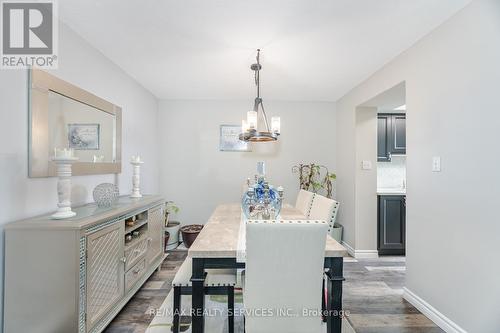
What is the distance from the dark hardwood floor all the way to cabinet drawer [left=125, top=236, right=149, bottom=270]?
15.1 inches

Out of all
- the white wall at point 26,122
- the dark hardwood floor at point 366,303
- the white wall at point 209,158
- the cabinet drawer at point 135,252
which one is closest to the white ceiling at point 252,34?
the white wall at point 26,122

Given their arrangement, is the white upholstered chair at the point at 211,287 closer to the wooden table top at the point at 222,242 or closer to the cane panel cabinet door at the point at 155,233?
the wooden table top at the point at 222,242

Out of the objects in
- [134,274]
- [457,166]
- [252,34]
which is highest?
[252,34]

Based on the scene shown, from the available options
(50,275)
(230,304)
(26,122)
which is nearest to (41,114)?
(26,122)

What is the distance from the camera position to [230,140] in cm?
404

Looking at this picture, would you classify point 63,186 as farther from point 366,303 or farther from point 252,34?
point 366,303

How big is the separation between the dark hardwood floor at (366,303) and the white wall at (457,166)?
0.69 feet

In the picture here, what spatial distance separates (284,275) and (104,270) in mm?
1341

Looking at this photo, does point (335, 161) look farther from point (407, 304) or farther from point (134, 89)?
point (134, 89)

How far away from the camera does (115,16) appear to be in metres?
1.80

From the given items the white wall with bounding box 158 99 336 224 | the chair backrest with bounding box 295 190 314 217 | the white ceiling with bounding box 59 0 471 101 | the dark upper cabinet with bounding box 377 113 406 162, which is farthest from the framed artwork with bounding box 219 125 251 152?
the dark upper cabinet with bounding box 377 113 406 162

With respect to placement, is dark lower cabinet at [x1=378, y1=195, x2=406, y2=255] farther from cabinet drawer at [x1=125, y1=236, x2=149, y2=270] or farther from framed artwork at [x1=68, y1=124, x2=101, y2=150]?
framed artwork at [x1=68, y1=124, x2=101, y2=150]

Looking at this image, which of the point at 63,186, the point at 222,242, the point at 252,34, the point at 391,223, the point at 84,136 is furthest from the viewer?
the point at 391,223

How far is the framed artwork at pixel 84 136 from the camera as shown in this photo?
2.02m
